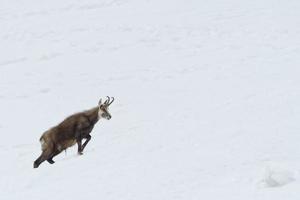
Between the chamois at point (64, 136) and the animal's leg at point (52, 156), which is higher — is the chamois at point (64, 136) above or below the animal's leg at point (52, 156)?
above

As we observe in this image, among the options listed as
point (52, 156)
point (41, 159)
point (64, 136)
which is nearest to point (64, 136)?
point (64, 136)

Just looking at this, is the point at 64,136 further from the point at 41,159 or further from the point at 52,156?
the point at 41,159

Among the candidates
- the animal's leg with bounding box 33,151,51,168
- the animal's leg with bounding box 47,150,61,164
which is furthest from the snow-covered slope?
the animal's leg with bounding box 47,150,61,164

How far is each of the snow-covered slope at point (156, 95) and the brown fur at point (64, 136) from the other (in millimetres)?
403

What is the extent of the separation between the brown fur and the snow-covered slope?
403 millimetres

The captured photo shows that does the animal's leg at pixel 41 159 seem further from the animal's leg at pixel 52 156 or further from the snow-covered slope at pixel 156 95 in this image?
the snow-covered slope at pixel 156 95

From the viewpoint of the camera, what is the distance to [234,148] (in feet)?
44.9

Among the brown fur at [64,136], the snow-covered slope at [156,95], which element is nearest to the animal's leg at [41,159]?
the brown fur at [64,136]

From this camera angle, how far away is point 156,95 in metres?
23.8

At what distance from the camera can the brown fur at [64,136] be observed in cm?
1633

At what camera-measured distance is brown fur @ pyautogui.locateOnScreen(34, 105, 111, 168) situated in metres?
16.3

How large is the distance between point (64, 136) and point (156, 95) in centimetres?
766

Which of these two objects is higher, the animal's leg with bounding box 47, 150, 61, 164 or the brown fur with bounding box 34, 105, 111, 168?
the brown fur with bounding box 34, 105, 111, 168

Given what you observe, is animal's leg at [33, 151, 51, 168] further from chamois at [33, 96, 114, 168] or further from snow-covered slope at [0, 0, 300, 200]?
snow-covered slope at [0, 0, 300, 200]
